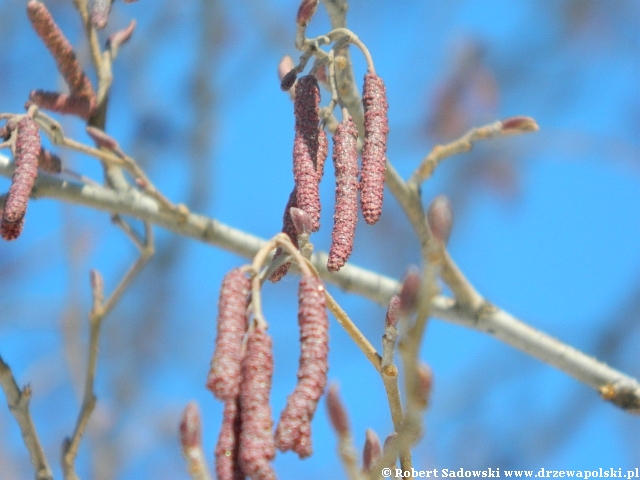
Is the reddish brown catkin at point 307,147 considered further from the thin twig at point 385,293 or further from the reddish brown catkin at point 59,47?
the thin twig at point 385,293

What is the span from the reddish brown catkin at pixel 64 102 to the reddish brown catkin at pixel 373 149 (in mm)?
857

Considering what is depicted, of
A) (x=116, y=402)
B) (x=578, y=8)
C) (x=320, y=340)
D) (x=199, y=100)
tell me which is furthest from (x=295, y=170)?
(x=578, y=8)

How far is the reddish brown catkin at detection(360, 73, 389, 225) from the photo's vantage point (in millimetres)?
1293

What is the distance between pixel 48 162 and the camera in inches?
72.8

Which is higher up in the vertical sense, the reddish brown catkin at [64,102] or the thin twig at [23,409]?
the reddish brown catkin at [64,102]

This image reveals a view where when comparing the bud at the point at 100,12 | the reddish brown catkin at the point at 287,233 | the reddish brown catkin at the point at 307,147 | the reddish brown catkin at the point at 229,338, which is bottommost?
the reddish brown catkin at the point at 229,338

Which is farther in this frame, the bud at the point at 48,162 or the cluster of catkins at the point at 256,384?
the bud at the point at 48,162

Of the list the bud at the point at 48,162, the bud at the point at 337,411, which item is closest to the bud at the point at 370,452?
the bud at the point at 337,411

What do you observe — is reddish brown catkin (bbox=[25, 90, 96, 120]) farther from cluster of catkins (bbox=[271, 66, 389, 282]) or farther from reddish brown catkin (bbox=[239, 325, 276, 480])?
reddish brown catkin (bbox=[239, 325, 276, 480])

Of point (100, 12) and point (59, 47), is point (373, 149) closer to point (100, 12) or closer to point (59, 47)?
point (100, 12)

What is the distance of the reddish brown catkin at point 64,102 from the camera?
188cm

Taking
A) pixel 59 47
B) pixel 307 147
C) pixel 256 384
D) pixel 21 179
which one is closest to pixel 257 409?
pixel 256 384

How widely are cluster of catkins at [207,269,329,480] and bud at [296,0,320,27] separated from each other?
1.89ft

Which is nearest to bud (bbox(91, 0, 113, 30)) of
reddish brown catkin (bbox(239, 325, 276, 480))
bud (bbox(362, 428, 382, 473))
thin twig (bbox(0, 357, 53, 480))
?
thin twig (bbox(0, 357, 53, 480))
